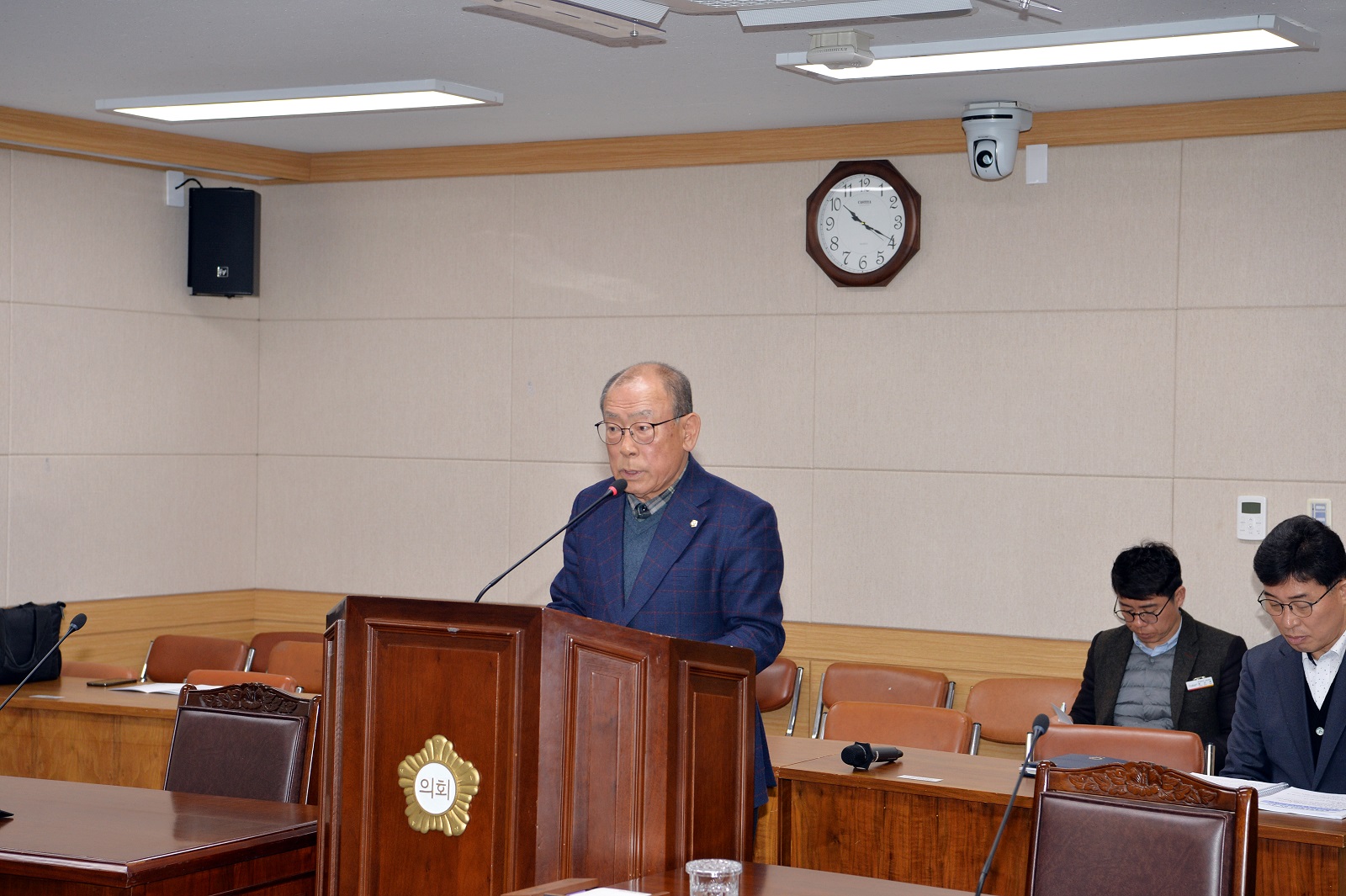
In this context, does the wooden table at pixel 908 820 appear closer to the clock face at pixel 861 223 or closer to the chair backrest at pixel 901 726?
the chair backrest at pixel 901 726

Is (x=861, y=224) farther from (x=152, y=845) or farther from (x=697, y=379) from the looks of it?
(x=152, y=845)

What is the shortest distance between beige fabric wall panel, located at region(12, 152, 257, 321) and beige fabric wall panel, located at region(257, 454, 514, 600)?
990 millimetres

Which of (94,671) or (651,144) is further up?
(651,144)

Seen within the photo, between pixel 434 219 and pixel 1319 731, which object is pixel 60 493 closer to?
pixel 434 219

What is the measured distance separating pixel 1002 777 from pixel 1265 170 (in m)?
2.71

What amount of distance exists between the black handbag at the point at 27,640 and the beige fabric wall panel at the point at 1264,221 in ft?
15.2

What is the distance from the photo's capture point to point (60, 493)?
22.0ft

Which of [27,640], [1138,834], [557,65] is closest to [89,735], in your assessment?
[27,640]

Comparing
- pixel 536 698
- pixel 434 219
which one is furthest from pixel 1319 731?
pixel 434 219

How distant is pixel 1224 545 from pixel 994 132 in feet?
5.92

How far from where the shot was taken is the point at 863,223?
6.23 m

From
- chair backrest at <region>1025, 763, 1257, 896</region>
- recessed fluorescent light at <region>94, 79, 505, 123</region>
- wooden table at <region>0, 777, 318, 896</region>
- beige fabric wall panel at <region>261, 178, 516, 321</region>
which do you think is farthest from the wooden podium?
beige fabric wall panel at <region>261, 178, 516, 321</region>

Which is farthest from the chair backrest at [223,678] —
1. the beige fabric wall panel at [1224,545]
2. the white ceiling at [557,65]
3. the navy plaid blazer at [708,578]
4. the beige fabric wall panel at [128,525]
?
the beige fabric wall panel at [1224,545]

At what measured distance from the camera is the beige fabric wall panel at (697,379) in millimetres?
6441
